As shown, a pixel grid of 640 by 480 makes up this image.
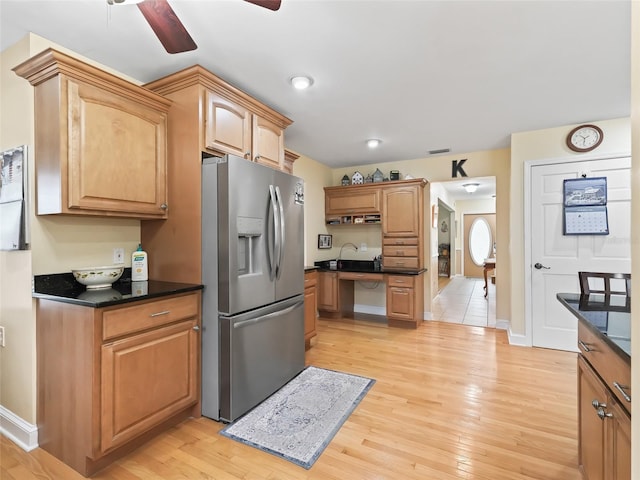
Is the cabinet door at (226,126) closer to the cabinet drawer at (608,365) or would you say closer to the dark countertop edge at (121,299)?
the dark countertop edge at (121,299)

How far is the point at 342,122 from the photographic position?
3232 mm

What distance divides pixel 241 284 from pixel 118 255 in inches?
38.3

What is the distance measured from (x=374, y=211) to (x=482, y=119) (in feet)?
6.24

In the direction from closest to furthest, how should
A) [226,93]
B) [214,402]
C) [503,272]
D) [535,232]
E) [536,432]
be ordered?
[536,432]
[214,402]
[226,93]
[535,232]
[503,272]

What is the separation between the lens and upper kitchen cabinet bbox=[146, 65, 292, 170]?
2133mm

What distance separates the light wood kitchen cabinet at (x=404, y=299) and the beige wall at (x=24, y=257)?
134 inches

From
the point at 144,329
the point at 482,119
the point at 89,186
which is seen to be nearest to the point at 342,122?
the point at 482,119

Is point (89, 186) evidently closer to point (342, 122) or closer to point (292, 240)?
point (292, 240)

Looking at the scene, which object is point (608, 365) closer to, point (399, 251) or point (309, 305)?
point (309, 305)

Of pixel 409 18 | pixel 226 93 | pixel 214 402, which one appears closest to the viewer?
pixel 409 18

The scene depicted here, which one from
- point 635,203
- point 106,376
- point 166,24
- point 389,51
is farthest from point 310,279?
point 635,203

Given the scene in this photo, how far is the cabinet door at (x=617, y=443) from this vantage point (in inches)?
36.3

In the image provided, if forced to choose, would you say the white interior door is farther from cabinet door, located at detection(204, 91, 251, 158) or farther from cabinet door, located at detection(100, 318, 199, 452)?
cabinet door, located at detection(100, 318, 199, 452)

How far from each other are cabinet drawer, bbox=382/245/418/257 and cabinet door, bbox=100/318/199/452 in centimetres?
321
